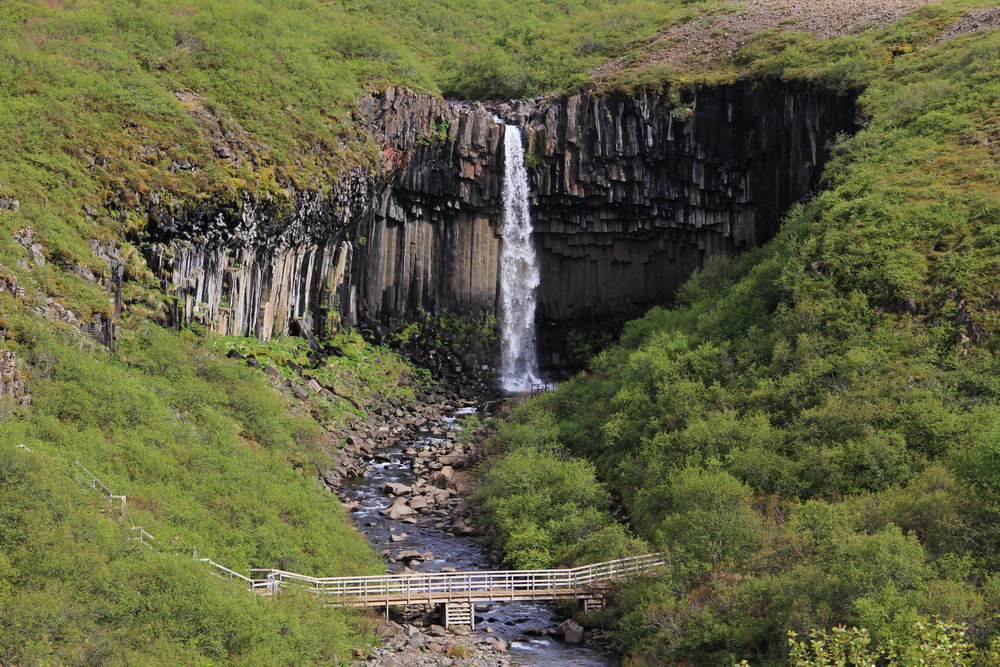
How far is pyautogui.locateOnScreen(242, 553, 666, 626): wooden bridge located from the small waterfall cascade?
99.9 ft

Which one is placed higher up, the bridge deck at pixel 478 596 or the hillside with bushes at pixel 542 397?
the hillside with bushes at pixel 542 397

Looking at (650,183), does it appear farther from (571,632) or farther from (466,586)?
(571,632)

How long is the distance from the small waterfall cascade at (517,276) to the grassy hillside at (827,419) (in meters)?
11.5

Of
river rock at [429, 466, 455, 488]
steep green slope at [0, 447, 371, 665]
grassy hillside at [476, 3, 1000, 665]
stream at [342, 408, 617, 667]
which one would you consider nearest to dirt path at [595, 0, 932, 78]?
grassy hillside at [476, 3, 1000, 665]

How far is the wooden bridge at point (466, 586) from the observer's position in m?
31.6

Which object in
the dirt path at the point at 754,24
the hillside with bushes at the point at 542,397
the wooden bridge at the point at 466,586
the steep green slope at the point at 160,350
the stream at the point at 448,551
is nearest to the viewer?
the steep green slope at the point at 160,350

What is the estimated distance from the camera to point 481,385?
61969mm

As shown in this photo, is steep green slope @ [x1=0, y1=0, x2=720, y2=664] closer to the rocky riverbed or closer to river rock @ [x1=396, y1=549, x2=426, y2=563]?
the rocky riverbed

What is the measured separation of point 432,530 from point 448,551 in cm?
249

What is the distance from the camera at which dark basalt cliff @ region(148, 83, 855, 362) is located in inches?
2264

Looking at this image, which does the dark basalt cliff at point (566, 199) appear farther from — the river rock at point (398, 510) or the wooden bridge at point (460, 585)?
the wooden bridge at point (460, 585)

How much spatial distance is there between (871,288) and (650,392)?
10.0 metres

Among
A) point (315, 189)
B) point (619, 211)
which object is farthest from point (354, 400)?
point (619, 211)

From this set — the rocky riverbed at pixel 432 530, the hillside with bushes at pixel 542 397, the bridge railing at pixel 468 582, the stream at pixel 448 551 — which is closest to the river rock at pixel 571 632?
the rocky riverbed at pixel 432 530
